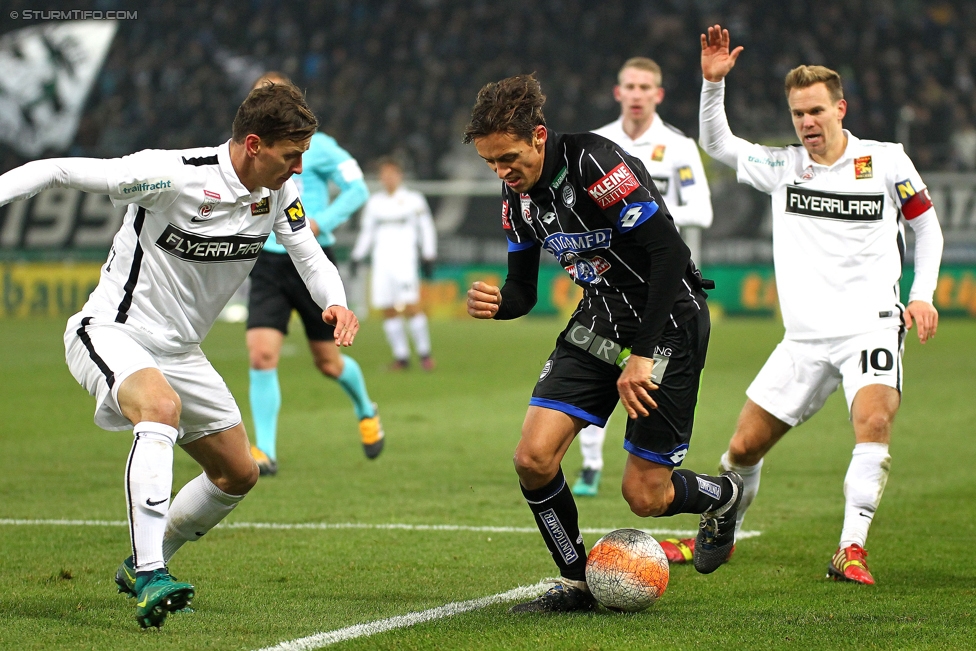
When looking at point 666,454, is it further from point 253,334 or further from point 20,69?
point 20,69

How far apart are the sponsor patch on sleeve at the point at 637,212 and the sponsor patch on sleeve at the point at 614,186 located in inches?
2.0

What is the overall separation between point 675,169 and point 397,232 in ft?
33.4

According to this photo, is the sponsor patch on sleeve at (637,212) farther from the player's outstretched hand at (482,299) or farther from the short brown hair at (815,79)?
the short brown hair at (815,79)

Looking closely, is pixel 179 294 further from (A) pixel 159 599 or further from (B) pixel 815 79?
(B) pixel 815 79

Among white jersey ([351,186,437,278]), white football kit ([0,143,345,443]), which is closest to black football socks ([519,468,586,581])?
white football kit ([0,143,345,443])

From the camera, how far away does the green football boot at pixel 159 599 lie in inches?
155

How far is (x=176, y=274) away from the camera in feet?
15.2

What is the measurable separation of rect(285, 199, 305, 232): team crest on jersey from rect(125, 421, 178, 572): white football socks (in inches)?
39.8

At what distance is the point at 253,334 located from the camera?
843cm

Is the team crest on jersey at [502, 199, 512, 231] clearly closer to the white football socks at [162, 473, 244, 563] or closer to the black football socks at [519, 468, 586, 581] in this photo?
the black football socks at [519, 468, 586, 581]

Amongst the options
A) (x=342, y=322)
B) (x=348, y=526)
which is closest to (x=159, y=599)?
(x=342, y=322)

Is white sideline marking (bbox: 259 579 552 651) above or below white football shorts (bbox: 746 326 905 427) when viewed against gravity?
below

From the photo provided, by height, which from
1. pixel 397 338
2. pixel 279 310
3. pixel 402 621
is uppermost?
pixel 279 310

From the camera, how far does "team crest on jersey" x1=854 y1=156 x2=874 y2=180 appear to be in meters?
5.72
